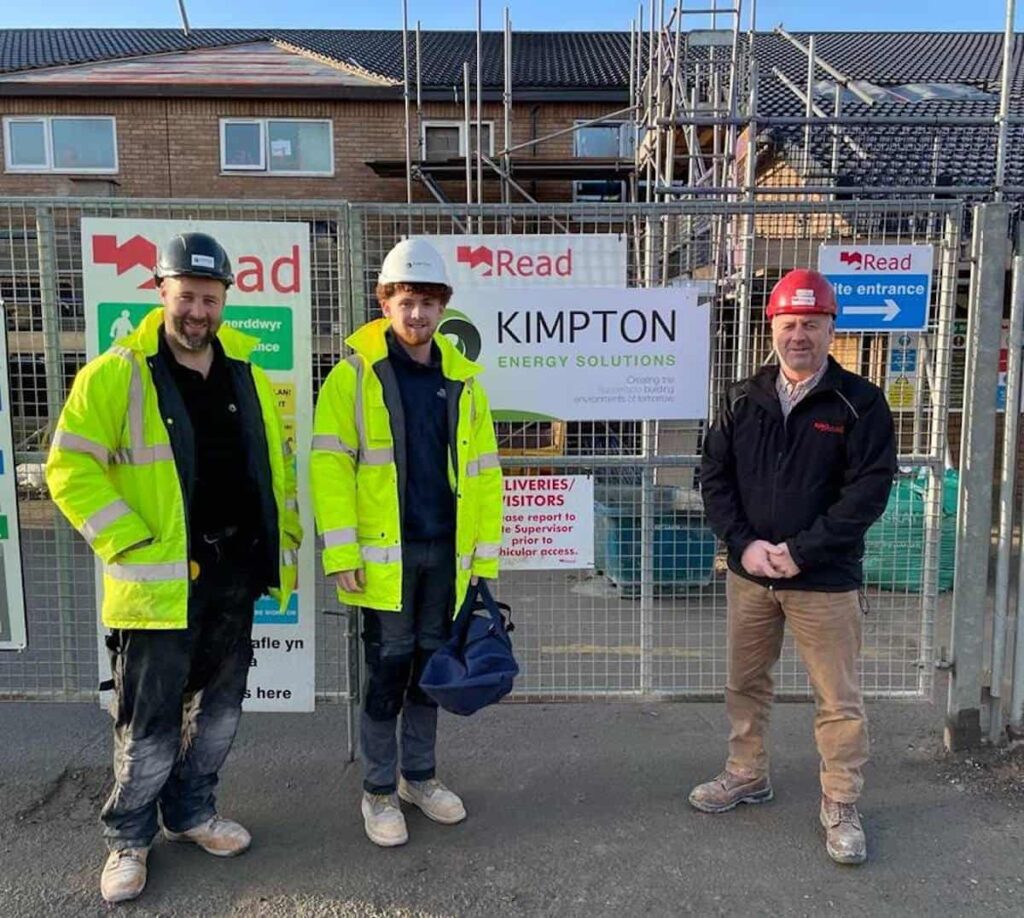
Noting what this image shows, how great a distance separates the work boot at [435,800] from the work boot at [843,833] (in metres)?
1.40

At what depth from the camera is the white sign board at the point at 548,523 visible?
3.92 meters

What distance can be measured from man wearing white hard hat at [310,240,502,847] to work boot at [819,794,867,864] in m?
1.57

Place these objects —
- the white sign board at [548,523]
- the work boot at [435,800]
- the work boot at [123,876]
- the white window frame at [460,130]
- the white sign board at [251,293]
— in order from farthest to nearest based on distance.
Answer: the white window frame at [460,130] < the white sign board at [548,523] < the white sign board at [251,293] < the work boot at [435,800] < the work boot at [123,876]

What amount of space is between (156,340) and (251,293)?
2.49 feet

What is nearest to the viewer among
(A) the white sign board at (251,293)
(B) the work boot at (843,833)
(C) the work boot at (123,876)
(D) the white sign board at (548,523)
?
(C) the work boot at (123,876)

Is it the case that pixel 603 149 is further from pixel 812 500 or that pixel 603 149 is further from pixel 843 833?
pixel 843 833

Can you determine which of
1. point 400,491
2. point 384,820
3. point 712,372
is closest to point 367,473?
point 400,491

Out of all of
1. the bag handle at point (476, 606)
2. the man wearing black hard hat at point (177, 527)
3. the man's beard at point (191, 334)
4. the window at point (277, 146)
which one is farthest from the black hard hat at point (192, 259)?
the window at point (277, 146)

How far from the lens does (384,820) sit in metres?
3.37

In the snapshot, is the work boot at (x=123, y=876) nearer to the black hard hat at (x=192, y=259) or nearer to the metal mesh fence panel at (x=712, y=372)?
the metal mesh fence panel at (x=712, y=372)

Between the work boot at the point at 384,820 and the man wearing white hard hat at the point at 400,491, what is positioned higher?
the man wearing white hard hat at the point at 400,491

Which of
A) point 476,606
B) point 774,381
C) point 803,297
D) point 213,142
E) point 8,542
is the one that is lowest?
point 476,606

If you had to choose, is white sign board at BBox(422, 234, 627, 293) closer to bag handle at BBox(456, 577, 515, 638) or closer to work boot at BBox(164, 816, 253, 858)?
bag handle at BBox(456, 577, 515, 638)

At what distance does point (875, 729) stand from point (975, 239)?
7.76 ft
